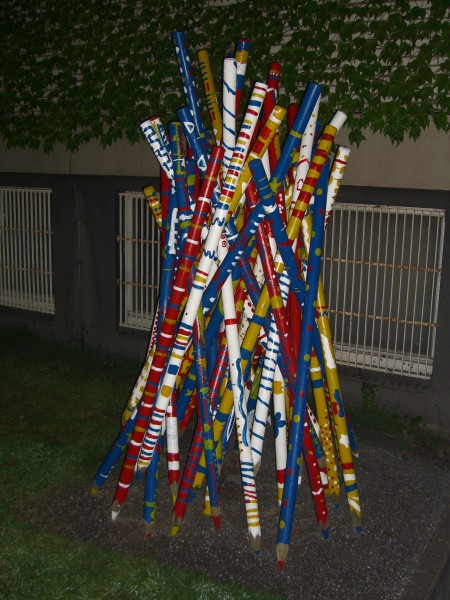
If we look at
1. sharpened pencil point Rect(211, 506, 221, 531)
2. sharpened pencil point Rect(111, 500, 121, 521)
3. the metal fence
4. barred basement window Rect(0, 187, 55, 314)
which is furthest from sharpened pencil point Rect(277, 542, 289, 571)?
barred basement window Rect(0, 187, 55, 314)

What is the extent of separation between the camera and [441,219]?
5480 mm

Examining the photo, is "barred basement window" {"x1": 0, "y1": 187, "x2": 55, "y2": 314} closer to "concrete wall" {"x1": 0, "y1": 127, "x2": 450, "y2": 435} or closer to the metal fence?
"concrete wall" {"x1": 0, "y1": 127, "x2": 450, "y2": 435}

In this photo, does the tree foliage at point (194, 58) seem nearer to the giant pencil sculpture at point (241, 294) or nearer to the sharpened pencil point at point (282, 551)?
the giant pencil sculpture at point (241, 294)

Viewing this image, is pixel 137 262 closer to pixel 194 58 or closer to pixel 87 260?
pixel 87 260

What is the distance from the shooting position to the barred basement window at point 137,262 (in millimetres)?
7051

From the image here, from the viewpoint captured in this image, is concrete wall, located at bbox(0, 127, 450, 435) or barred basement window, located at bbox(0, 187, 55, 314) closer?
concrete wall, located at bbox(0, 127, 450, 435)

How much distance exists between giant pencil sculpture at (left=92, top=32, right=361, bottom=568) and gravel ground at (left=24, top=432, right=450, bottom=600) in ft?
0.33

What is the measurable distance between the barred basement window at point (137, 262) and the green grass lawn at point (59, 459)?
1.89 feet

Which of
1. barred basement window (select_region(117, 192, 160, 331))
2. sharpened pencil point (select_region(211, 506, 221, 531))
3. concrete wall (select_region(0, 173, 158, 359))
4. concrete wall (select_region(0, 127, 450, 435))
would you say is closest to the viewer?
sharpened pencil point (select_region(211, 506, 221, 531))

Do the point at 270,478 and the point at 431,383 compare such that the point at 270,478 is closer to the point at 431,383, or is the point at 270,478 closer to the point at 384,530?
the point at 384,530

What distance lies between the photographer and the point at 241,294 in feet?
12.6

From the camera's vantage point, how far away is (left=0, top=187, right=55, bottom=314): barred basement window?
8023mm

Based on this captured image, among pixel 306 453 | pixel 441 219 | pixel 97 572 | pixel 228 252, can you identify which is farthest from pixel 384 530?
pixel 441 219

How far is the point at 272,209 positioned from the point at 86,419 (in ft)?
10.2
